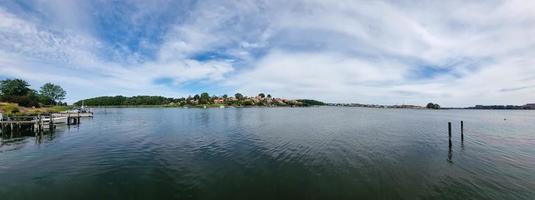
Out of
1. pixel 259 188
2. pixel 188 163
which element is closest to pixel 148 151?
pixel 188 163

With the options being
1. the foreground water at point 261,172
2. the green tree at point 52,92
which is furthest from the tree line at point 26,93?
the foreground water at point 261,172

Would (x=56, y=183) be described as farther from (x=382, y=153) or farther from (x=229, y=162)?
(x=382, y=153)

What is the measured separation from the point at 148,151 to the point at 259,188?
1492 cm

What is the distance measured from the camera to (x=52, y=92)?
137 metres

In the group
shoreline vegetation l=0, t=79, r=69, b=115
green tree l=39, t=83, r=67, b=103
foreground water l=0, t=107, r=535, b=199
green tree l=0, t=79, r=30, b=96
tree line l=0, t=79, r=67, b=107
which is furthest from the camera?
green tree l=39, t=83, r=67, b=103

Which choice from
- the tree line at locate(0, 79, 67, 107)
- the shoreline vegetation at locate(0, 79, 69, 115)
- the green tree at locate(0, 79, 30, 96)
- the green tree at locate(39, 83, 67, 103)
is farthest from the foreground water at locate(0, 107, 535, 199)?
the green tree at locate(39, 83, 67, 103)

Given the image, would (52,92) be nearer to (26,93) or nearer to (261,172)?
(26,93)

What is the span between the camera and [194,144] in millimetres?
28625

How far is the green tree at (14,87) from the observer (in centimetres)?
9619

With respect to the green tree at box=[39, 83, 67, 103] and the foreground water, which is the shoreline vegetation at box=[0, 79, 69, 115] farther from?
the foreground water

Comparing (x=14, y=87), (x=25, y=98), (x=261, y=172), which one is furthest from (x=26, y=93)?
(x=261, y=172)

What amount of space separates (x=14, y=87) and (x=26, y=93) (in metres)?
5.12

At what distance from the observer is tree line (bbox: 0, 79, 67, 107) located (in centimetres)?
7744

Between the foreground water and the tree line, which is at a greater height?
the tree line
